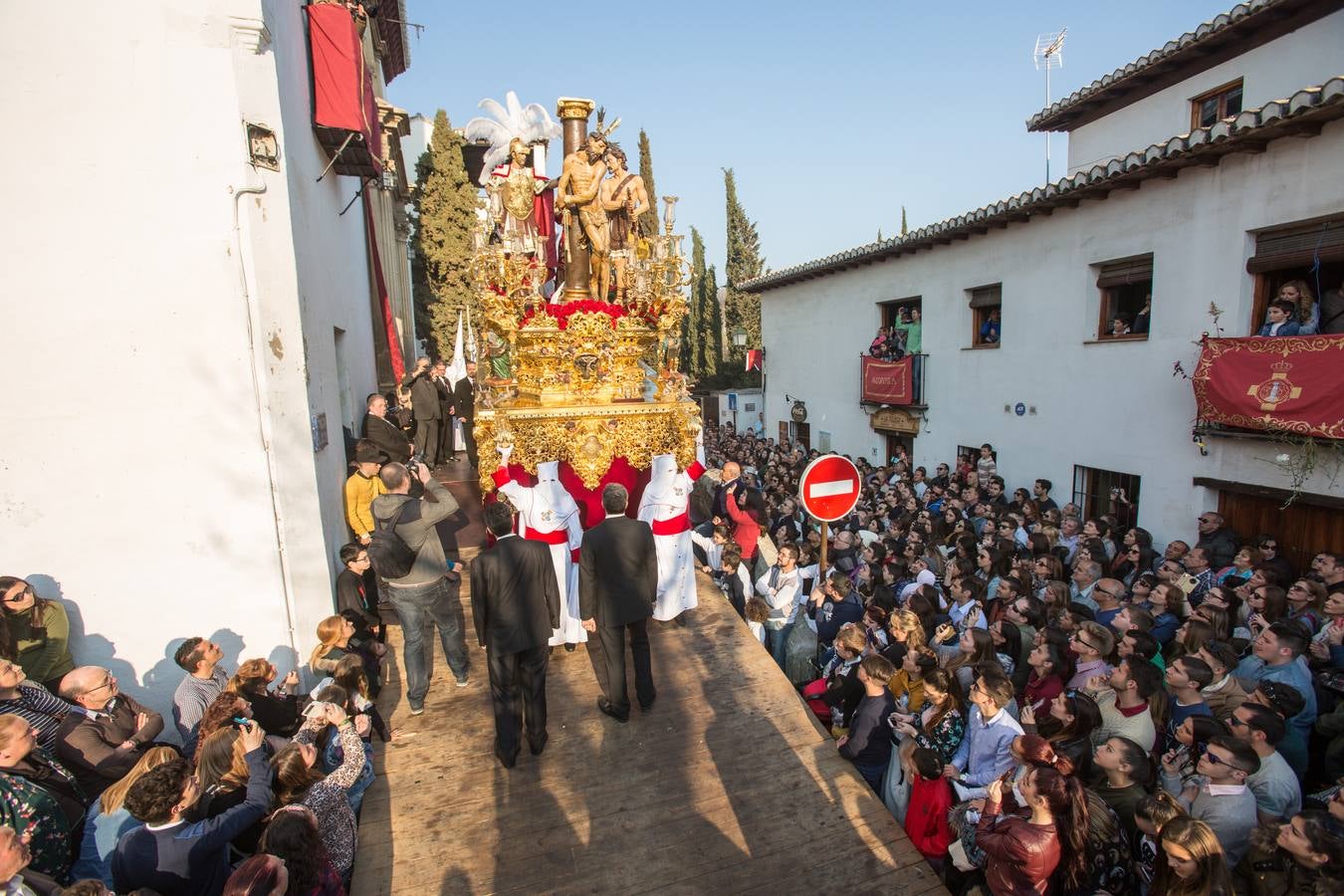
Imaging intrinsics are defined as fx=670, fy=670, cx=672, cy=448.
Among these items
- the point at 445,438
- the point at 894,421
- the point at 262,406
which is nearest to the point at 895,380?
the point at 894,421

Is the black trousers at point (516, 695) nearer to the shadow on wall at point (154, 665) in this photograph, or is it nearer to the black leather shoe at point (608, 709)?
A: the black leather shoe at point (608, 709)

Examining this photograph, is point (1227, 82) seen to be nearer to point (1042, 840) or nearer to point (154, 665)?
point (1042, 840)

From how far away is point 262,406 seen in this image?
4488mm

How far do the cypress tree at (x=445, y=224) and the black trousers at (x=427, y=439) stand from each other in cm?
838

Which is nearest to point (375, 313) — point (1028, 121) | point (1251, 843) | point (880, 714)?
point (880, 714)

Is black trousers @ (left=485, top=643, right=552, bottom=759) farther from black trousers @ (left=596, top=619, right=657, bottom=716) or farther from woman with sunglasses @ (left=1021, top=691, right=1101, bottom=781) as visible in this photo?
woman with sunglasses @ (left=1021, top=691, right=1101, bottom=781)

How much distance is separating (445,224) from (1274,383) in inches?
654

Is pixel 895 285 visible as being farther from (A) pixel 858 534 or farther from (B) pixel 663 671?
(B) pixel 663 671

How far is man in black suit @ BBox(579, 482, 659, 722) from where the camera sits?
4625mm

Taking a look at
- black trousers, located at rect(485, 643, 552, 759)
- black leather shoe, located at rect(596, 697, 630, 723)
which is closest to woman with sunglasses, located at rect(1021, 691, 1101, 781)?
black leather shoe, located at rect(596, 697, 630, 723)

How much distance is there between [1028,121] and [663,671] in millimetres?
13698

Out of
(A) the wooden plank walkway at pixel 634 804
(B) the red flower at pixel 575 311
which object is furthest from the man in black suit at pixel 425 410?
(A) the wooden plank walkway at pixel 634 804

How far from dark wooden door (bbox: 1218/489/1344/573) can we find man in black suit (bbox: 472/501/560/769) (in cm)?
834

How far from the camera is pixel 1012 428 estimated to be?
39.1 ft
